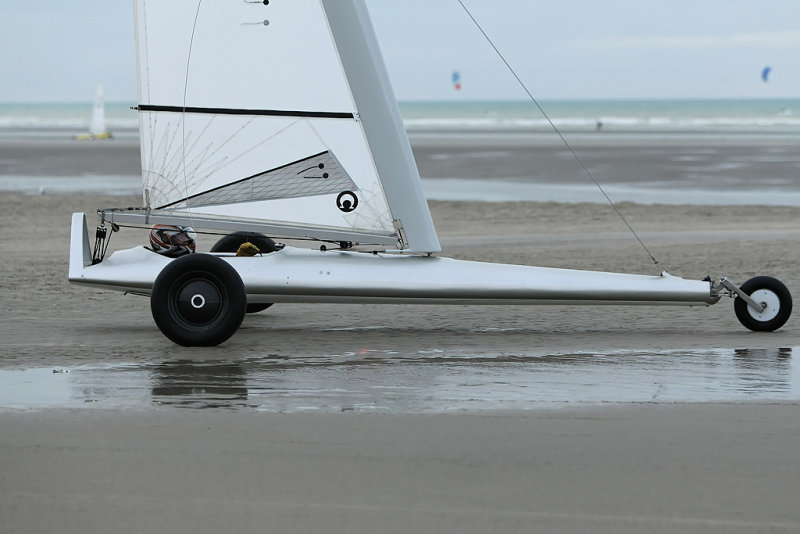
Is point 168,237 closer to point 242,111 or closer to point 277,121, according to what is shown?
point 242,111

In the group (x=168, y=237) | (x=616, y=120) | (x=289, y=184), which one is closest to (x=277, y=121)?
(x=289, y=184)

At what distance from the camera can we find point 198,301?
847 centimetres

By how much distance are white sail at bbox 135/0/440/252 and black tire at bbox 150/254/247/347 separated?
3.76ft

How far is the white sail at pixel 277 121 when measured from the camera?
30.9 ft

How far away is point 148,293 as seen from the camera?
9.19 m

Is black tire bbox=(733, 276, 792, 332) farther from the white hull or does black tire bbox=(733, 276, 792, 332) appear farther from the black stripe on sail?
the black stripe on sail

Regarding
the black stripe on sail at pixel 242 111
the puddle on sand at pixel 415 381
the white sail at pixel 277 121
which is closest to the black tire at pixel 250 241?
the white sail at pixel 277 121

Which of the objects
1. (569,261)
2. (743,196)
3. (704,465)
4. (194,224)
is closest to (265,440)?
(704,465)

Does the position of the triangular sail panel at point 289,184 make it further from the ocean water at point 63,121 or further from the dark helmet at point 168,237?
the ocean water at point 63,121

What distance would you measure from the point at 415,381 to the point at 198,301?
1.93 m

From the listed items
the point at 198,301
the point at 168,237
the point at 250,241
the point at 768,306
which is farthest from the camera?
the point at 250,241

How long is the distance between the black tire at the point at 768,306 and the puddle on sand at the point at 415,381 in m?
0.74

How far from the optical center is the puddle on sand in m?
6.70

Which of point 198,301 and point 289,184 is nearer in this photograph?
point 198,301
